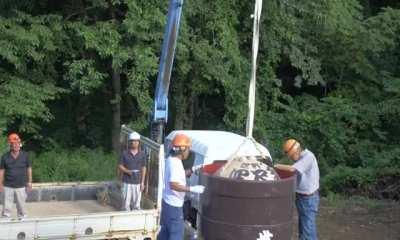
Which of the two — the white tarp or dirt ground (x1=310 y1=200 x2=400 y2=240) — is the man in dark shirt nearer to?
the white tarp

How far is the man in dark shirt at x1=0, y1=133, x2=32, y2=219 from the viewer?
9188mm

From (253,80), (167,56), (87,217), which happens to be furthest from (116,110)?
(253,80)

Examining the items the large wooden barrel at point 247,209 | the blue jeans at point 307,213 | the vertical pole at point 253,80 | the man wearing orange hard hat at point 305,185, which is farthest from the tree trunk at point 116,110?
the large wooden barrel at point 247,209

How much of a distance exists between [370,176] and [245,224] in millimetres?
12172

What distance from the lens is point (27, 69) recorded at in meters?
17.1

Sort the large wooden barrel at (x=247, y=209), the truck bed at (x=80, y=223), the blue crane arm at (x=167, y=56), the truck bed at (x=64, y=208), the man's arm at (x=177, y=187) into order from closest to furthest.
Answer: the large wooden barrel at (x=247, y=209) < the man's arm at (x=177, y=187) < the truck bed at (x=80, y=223) < the truck bed at (x=64, y=208) < the blue crane arm at (x=167, y=56)

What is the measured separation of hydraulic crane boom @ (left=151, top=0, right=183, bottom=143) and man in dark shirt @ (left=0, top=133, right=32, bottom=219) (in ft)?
13.0

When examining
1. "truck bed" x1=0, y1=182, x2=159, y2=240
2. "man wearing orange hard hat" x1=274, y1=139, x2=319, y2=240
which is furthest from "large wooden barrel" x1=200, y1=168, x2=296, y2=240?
"man wearing orange hard hat" x1=274, y1=139, x2=319, y2=240

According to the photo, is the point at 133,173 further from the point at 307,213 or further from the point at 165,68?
the point at 165,68

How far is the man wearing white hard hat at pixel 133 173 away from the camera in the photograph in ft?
32.2

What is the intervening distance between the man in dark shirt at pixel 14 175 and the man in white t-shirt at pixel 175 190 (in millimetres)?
2604

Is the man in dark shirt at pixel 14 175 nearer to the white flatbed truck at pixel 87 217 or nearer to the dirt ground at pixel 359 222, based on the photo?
the white flatbed truck at pixel 87 217

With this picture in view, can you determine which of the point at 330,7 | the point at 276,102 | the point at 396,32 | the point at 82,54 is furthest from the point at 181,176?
the point at 396,32

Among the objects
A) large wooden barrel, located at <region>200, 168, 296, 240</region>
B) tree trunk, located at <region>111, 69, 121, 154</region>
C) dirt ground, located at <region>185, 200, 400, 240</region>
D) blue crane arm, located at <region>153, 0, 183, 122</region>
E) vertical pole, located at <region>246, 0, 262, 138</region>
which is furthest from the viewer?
tree trunk, located at <region>111, 69, 121, 154</region>
